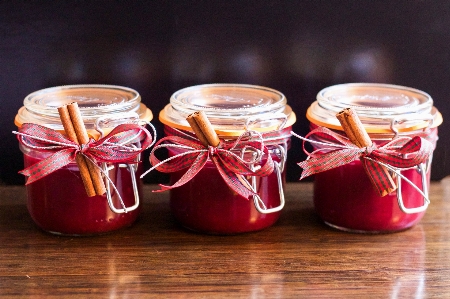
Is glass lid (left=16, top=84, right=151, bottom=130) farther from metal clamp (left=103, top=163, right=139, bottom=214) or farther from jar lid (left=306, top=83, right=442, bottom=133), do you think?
jar lid (left=306, top=83, right=442, bottom=133)

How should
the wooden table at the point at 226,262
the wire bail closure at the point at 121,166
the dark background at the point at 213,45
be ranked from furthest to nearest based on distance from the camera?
the dark background at the point at 213,45, the wire bail closure at the point at 121,166, the wooden table at the point at 226,262

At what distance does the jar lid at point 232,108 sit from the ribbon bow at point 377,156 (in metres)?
0.07

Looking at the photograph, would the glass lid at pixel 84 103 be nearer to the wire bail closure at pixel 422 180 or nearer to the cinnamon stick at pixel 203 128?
the cinnamon stick at pixel 203 128

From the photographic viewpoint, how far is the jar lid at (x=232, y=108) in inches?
39.6

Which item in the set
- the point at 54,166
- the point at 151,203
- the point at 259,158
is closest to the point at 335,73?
the point at 259,158

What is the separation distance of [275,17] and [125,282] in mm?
586

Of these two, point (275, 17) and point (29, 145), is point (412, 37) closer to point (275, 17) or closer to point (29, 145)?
point (275, 17)

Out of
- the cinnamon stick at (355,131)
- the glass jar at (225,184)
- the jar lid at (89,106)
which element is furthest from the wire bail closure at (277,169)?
the jar lid at (89,106)

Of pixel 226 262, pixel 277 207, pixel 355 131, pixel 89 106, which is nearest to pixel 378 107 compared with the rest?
pixel 355 131

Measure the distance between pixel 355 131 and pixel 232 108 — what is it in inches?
8.7

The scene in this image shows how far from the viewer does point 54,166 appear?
0.95m

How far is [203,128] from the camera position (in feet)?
3.12

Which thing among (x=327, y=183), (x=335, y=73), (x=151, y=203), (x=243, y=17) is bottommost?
(x=151, y=203)

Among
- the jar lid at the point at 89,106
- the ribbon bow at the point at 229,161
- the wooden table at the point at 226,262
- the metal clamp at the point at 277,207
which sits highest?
the jar lid at the point at 89,106
